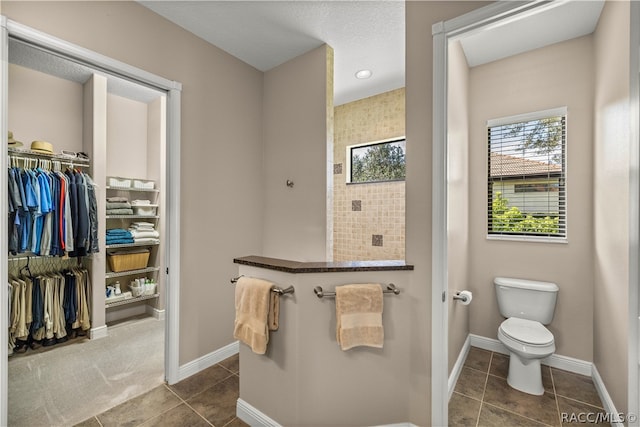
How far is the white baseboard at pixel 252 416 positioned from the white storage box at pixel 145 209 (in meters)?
2.70

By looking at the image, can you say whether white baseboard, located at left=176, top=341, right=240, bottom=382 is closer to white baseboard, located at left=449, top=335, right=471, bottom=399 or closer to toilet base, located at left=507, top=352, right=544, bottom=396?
white baseboard, located at left=449, top=335, right=471, bottom=399

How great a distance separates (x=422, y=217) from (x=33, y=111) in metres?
3.81

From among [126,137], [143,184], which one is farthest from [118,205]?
[126,137]

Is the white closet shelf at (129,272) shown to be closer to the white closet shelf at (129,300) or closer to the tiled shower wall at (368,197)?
the white closet shelf at (129,300)

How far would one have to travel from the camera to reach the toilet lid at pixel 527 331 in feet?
6.48

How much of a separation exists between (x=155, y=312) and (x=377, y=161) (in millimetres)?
3419

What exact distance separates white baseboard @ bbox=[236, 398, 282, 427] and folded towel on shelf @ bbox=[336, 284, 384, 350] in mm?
687

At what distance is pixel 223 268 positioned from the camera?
8.27 ft

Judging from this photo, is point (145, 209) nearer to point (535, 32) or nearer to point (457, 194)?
point (457, 194)

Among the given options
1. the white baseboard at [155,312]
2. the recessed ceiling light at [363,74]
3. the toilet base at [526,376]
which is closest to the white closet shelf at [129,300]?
the white baseboard at [155,312]

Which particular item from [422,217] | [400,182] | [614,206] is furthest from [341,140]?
[614,206]

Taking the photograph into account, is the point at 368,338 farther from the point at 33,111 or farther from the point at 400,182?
the point at 33,111

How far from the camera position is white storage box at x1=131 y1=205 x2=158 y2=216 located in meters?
3.44

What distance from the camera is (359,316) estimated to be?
1.46 m
